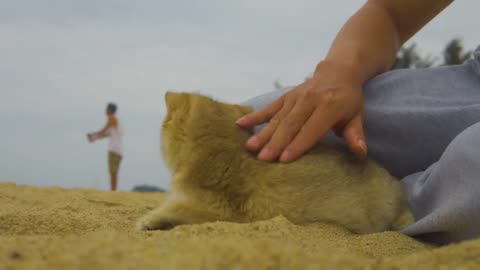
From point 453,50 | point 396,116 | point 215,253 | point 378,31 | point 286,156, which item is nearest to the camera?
point 215,253

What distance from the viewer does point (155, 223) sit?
188cm

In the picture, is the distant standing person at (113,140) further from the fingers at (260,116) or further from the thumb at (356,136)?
the thumb at (356,136)

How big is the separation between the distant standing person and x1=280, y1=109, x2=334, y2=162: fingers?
560cm

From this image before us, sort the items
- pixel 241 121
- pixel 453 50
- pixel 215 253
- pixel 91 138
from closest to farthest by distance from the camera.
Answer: pixel 215 253, pixel 241 121, pixel 91 138, pixel 453 50

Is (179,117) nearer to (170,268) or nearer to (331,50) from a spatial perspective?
(331,50)

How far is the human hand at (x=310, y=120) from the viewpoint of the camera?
182 cm

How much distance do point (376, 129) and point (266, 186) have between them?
0.57 m

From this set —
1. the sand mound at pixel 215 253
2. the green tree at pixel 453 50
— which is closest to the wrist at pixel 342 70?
the sand mound at pixel 215 253

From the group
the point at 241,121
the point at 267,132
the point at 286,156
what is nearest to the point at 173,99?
the point at 241,121

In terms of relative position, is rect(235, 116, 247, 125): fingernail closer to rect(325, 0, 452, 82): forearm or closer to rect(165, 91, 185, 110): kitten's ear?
rect(165, 91, 185, 110): kitten's ear

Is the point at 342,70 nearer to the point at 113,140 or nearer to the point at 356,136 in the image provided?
the point at 356,136

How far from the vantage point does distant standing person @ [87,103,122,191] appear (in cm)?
714

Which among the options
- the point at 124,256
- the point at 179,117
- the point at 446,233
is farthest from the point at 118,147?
the point at 124,256

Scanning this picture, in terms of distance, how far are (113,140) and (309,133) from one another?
5.68 meters
